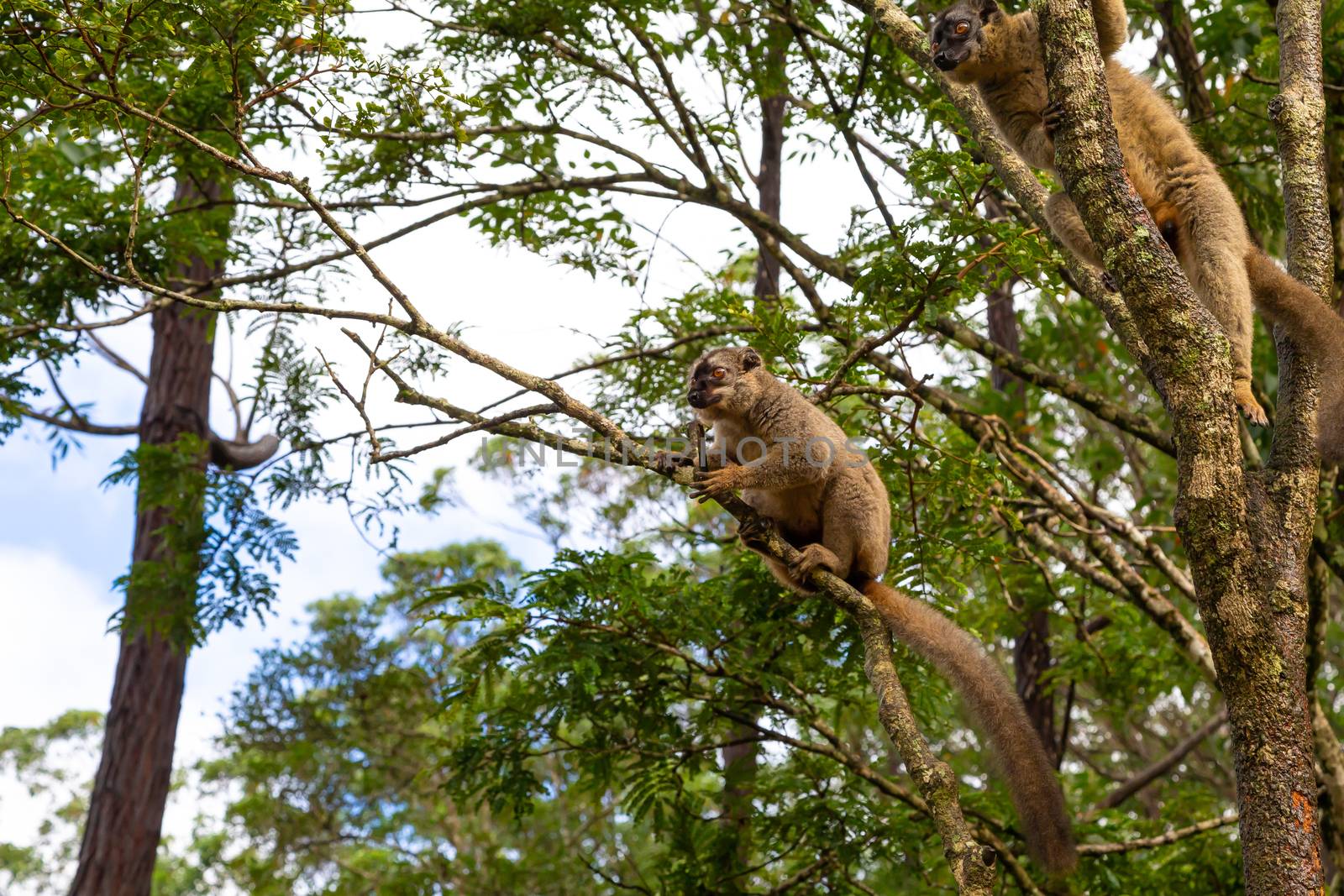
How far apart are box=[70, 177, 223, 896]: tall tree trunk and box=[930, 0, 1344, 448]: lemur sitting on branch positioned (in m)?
7.26

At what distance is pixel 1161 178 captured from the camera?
5.86m

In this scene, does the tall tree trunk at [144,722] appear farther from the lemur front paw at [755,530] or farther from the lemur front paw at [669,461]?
the lemur front paw at [755,530]

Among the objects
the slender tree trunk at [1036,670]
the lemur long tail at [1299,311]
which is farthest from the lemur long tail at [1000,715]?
the slender tree trunk at [1036,670]

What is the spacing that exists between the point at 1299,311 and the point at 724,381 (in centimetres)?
281

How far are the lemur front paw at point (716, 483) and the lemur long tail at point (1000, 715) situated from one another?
922mm

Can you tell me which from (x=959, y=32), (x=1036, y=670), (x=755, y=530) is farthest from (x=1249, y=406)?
(x=1036, y=670)

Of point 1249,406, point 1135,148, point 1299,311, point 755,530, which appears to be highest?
point 1135,148

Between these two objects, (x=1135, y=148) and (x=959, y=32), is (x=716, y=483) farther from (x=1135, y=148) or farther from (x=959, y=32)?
(x=959, y=32)

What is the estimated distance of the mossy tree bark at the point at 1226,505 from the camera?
359 cm

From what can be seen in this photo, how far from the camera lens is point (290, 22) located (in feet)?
17.7

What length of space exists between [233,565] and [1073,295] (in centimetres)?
1095

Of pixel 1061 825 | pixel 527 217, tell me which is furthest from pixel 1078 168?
pixel 527 217

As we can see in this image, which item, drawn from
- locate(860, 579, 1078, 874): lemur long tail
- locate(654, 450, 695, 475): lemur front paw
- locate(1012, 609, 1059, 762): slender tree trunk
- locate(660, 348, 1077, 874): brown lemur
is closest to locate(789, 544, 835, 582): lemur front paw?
locate(660, 348, 1077, 874): brown lemur

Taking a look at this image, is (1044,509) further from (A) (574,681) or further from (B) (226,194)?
(B) (226,194)
